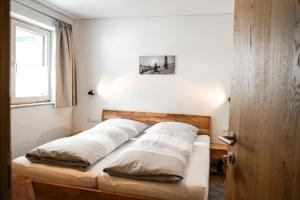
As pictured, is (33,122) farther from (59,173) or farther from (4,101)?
(4,101)

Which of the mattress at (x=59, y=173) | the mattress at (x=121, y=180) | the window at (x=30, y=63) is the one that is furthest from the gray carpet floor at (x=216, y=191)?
the window at (x=30, y=63)

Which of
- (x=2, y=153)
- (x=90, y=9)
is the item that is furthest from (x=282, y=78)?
(x=90, y=9)

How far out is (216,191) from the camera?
280cm

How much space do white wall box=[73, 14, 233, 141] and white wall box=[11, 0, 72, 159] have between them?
0.46 m

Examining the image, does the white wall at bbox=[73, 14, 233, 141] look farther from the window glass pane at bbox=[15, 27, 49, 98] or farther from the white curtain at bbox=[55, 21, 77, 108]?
the window glass pane at bbox=[15, 27, 49, 98]

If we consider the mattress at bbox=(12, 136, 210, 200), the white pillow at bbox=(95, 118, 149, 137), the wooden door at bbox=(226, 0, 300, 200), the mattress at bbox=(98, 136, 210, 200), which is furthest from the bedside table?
the wooden door at bbox=(226, 0, 300, 200)

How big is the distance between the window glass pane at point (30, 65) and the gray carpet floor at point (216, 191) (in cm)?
258

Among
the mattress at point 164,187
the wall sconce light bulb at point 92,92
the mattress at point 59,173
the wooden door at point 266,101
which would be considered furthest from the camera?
the wall sconce light bulb at point 92,92

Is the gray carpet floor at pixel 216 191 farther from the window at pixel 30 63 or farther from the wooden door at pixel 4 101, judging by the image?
the window at pixel 30 63

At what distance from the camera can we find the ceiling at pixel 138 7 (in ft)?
9.81

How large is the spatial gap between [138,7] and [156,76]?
40.2 inches

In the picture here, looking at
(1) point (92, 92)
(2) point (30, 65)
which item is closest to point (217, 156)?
(1) point (92, 92)

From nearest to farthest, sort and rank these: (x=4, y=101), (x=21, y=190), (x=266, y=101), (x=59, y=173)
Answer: (x=4, y=101), (x=266, y=101), (x=21, y=190), (x=59, y=173)

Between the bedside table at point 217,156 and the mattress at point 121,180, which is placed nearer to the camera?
the mattress at point 121,180
